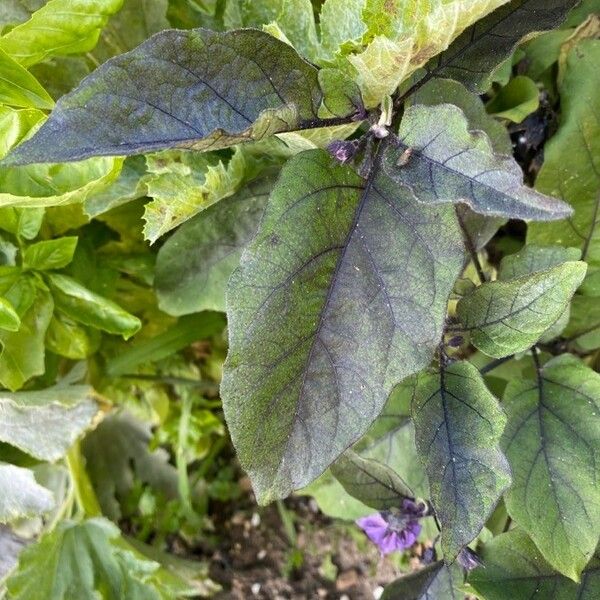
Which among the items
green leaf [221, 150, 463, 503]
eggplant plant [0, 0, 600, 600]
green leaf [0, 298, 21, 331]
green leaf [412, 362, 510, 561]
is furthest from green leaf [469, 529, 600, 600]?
green leaf [0, 298, 21, 331]

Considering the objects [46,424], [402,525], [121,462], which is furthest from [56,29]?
[121,462]

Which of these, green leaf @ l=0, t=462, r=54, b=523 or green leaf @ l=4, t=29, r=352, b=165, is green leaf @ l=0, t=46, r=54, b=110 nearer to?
green leaf @ l=4, t=29, r=352, b=165

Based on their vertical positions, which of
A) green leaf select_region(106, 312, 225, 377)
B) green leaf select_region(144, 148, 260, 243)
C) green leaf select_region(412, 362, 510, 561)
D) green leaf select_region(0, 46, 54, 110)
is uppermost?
green leaf select_region(0, 46, 54, 110)

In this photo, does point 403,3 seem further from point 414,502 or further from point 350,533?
point 350,533

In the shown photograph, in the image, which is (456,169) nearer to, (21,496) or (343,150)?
(343,150)

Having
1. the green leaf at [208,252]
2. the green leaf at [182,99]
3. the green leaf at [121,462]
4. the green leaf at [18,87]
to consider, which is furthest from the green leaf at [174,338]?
the green leaf at [182,99]

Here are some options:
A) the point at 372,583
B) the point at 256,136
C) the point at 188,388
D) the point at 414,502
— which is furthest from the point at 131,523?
the point at 256,136
